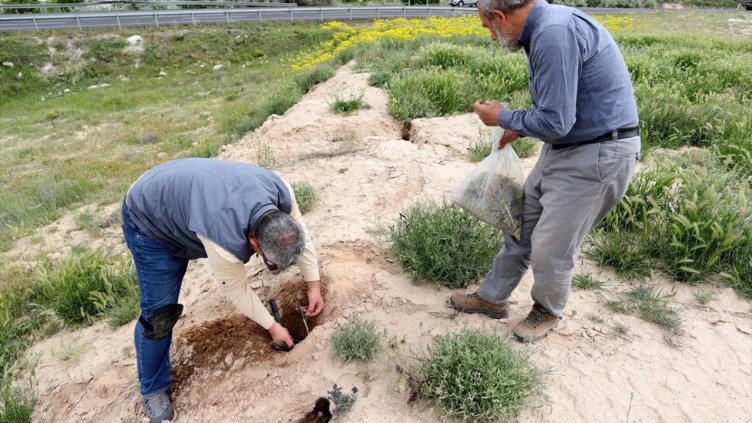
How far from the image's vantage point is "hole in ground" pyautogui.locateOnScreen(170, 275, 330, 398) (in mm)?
3123

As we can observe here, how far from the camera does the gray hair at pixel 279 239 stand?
219cm

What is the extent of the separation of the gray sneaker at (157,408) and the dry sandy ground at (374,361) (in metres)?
0.11

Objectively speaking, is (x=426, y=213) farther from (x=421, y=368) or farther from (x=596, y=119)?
(x=596, y=119)

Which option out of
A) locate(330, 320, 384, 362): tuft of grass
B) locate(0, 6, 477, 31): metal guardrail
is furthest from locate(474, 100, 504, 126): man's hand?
locate(0, 6, 477, 31): metal guardrail

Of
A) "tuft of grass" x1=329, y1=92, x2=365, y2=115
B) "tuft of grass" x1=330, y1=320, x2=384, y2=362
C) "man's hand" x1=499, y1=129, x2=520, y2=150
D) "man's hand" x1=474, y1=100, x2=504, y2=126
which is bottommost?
"tuft of grass" x1=330, y1=320, x2=384, y2=362

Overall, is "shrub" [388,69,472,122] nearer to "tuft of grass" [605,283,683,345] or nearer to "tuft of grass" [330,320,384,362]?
"tuft of grass" [605,283,683,345]

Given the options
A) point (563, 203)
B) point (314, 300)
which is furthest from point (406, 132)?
point (563, 203)

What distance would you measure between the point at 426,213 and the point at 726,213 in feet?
7.09

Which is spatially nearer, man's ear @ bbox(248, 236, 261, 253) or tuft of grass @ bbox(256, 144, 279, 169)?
man's ear @ bbox(248, 236, 261, 253)

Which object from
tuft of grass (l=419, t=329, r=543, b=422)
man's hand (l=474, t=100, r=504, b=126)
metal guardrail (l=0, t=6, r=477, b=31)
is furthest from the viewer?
metal guardrail (l=0, t=6, r=477, b=31)

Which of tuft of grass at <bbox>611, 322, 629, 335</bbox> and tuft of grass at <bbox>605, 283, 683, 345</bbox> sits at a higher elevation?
tuft of grass at <bbox>605, 283, 683, 345</bbox>

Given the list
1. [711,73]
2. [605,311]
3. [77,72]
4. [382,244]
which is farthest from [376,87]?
[77,72]

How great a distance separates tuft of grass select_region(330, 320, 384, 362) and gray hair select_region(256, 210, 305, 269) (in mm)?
868

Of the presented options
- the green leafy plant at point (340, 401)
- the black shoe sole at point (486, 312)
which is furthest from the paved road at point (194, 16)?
the green leafy plant at point (340, 401)
